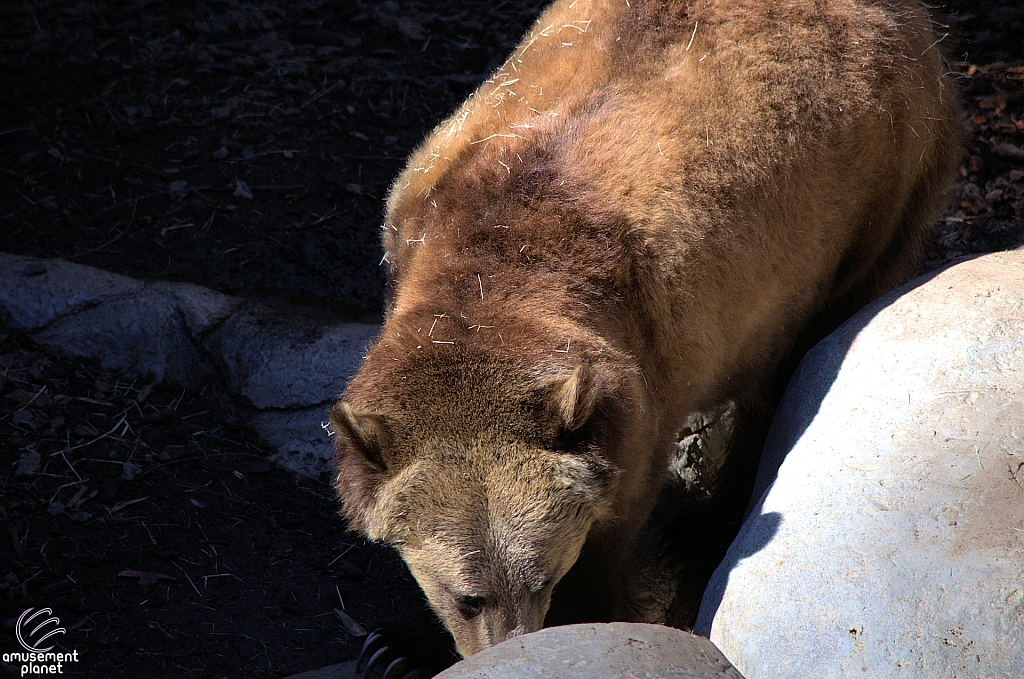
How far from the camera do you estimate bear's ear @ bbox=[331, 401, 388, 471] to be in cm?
262

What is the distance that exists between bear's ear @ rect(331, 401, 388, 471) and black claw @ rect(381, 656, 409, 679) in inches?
44.7

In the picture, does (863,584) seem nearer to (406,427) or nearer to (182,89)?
(406,427)

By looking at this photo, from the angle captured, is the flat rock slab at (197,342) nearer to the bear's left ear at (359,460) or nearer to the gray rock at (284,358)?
the gray rock at (284,358)

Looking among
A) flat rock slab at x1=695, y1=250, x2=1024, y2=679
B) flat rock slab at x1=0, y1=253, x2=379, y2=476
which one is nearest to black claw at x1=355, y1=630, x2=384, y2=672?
flat rock slab at x1=0, y1=253, x2=379, y2=476

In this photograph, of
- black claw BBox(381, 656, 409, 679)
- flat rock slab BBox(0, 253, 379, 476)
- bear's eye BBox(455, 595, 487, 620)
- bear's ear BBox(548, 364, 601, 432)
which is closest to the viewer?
bear's ear BBox(548, 364, 601, 432)

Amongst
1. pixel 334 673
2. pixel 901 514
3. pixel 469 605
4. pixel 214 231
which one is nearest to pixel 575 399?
pixel 469 605

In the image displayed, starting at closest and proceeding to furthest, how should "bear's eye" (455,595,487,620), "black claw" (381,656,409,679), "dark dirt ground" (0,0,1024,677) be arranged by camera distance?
"bear's eye" (455,595,487,620), "black claw" (381,656,409,679), "dark dirt ground" (0,0,1024,677)

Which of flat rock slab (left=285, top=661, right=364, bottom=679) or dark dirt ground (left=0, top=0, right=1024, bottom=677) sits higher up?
dark dirt ground (left=0, top=0, right=1024, bottom=677)

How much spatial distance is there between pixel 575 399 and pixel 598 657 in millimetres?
742

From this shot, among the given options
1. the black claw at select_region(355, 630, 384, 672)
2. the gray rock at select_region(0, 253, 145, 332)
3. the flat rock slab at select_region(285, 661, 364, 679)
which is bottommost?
the flat rock slab at select_region(285, 661, 364, 679)

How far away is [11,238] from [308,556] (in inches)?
117

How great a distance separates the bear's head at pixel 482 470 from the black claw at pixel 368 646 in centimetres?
88

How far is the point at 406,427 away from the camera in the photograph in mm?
2684

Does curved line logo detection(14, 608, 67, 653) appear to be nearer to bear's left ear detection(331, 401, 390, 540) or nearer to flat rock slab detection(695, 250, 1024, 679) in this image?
bear's left ear detection(331, 401, 390, 540)
